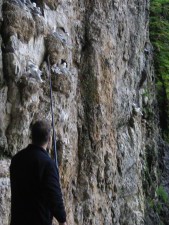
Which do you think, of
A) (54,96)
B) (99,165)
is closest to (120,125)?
(99,165)

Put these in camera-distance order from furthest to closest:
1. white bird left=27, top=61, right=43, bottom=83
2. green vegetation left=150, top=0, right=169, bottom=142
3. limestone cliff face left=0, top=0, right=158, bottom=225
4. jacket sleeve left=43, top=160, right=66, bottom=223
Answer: green vegetation left=150, top=0, right=169, bottom=142 < white bird left=27, top=61, right=43, bottom=83 < limestone cliff face left=0, top=0, right=158, bottom=225 < jacket sleeve left=43, top=160, right=66, bottom=223

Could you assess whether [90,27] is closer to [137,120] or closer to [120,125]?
[120,125]

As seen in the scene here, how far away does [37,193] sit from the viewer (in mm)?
4258

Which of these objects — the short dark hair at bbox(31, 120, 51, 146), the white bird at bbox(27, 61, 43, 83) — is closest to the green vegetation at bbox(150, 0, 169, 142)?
the white bird at bbox(27, 61, 43, 83)

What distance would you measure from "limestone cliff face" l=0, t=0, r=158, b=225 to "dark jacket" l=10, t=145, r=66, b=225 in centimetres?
230

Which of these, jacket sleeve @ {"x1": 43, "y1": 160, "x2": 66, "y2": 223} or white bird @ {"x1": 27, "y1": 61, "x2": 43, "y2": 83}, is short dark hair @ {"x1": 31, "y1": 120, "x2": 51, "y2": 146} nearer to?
jacket sleeve @ {"x1": 43, "y1": 160, "x2": 66, "y2": 223}

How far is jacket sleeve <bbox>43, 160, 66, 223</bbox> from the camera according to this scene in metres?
4.21

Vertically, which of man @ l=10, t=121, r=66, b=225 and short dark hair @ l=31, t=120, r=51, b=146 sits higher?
short dark hair @ l=31, t=120, r=51, b=146

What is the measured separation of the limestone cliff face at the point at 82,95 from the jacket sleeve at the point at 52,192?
2451 mm

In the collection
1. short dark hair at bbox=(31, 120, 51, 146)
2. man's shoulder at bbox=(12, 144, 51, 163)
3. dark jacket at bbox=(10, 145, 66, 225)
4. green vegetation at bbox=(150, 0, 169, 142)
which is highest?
short dark hair at bbox=(31, 120, 51, 146)

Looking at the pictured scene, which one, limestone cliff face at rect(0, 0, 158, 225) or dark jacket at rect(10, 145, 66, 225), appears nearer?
dark jacket at rect(10, 145, 66, 225)

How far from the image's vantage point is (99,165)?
1127cm

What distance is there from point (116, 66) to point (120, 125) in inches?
90.5

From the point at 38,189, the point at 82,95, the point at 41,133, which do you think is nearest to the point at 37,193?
the point at 38,189
